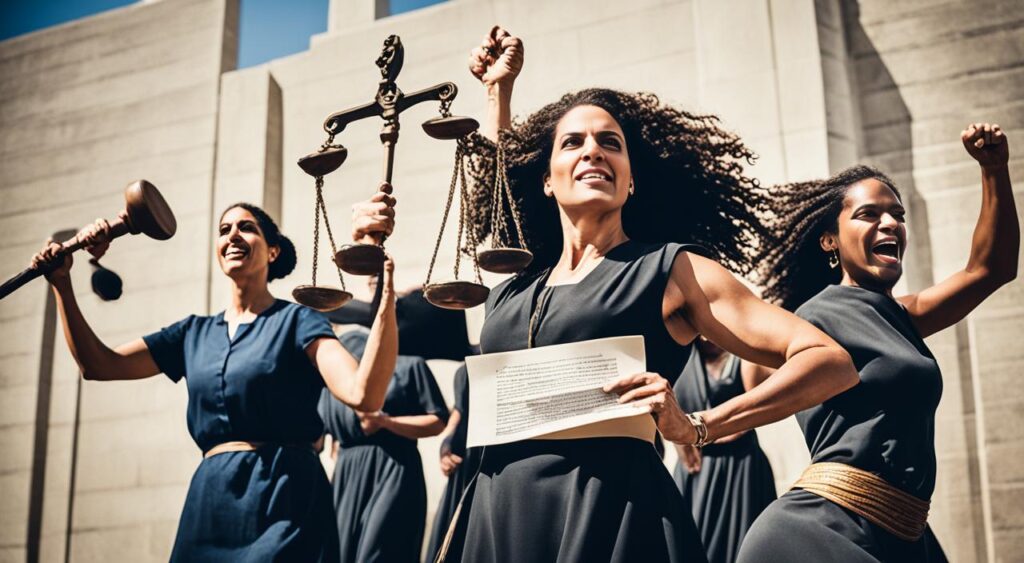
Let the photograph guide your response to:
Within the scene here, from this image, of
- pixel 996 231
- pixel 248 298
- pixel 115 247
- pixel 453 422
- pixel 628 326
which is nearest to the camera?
pixel 628 326

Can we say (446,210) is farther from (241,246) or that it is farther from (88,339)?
(88,339)

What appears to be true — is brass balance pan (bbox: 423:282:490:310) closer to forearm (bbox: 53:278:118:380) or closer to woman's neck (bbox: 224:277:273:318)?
woman's neck (bbox: 224:277:273:318)

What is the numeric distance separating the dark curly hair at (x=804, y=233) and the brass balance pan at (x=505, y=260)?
1007 mm

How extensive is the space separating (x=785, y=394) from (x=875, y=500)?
2.44 feet

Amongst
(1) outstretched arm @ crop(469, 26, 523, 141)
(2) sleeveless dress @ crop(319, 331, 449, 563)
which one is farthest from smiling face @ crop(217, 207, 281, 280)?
(2) sleeveless dress @ crop(319, 331, 449, 563)

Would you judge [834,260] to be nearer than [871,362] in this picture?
No

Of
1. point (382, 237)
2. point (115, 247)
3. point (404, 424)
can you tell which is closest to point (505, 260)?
point (382, 237)

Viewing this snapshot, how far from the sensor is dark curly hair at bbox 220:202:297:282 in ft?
13.0

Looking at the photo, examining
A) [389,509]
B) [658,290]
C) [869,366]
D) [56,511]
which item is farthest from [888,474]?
[56,511]

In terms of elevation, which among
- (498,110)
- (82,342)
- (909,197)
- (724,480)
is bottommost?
(724,480)

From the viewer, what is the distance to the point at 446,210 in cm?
325

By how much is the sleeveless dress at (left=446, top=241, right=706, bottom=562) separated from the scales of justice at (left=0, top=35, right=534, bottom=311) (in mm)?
363

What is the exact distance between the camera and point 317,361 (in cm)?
348

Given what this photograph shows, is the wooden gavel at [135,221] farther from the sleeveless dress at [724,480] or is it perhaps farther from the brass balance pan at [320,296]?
the sleeveless dress at [724,480]
